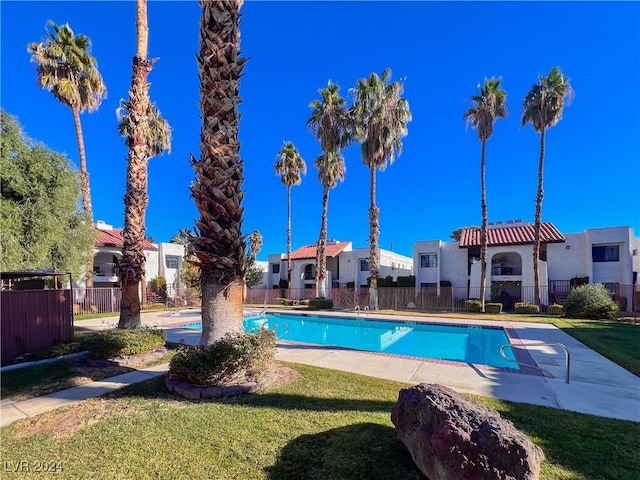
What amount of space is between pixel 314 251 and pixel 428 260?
13.0m

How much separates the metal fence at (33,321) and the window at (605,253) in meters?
32.0

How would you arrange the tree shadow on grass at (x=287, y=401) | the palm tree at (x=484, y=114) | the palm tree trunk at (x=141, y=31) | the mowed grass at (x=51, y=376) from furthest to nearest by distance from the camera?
the palm tree at (x=484, y=114), the palm tree trunk at (x=141, y=31), the mowed grass at (x=51, y=376), the tree shadow on grass at (x=287, y=401)

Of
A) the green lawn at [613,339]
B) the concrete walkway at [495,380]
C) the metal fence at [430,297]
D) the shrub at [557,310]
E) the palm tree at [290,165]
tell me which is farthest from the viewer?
the palm tree at [290,165]

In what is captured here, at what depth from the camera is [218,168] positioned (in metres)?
6.00

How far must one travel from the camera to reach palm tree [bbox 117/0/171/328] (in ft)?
29.2

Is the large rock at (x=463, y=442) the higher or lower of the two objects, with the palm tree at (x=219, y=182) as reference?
lower

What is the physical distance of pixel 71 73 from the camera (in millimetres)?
20047

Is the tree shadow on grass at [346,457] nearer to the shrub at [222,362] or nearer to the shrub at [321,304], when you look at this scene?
the shrub at [222,362]

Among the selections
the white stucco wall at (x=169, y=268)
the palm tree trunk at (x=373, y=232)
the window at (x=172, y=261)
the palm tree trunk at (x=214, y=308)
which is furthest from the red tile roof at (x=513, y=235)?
the window at (x=172, y=261)

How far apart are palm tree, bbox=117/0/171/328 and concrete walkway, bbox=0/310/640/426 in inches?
91.4

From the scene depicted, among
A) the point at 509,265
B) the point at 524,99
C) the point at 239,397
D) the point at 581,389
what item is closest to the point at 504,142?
the point at 524,99

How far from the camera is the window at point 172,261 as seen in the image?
106 feet

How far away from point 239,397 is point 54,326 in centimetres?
735

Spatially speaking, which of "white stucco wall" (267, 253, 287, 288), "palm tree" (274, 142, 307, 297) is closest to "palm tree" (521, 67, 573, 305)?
"palm tree" (274, 142, 307, 297)
